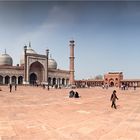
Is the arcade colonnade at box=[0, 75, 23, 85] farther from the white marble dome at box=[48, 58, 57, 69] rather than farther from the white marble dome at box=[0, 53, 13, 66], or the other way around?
the white marble dome at box=[48, 58, 57, 69]

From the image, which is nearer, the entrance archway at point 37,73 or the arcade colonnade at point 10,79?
the arcade colonnade at point 10,79

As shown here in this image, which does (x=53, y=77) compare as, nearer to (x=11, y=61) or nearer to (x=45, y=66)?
(x=45, y=66)

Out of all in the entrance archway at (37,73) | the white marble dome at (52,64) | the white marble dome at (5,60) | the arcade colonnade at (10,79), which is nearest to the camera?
the arcade colonnade at (10,79)

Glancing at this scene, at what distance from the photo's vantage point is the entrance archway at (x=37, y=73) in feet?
174

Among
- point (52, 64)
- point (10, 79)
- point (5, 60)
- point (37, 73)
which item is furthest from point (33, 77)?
point (52, 64)

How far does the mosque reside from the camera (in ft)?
162

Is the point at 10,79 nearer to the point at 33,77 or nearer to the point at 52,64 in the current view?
the point at 33,77

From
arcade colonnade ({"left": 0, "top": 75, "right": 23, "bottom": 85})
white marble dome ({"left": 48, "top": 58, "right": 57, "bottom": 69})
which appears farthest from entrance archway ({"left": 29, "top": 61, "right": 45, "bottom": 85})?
white marble dome ({"left": 48, "top": 58, "right": 57, "bottom": 69})

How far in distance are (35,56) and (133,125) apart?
44308 mm

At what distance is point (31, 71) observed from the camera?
5281 cm

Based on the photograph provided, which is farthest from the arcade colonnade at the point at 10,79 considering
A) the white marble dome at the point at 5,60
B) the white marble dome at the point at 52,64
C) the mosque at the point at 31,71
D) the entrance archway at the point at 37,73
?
the white marble dome at the point at 52,64

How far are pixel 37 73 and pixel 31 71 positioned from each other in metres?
1.74

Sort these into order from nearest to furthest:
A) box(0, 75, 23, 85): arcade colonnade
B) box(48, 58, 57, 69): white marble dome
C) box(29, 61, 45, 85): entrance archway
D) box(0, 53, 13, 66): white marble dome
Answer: box(0, 75, 23, 85): arcade colonnade < box(29, 61, 45, 85): entrance archway < box(0, 53, 13, 66): white marble dome < box(48, 58, 57, 69): white marble dome

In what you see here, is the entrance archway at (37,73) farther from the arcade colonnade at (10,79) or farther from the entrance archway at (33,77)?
the arcade colonnade at (10,79)
